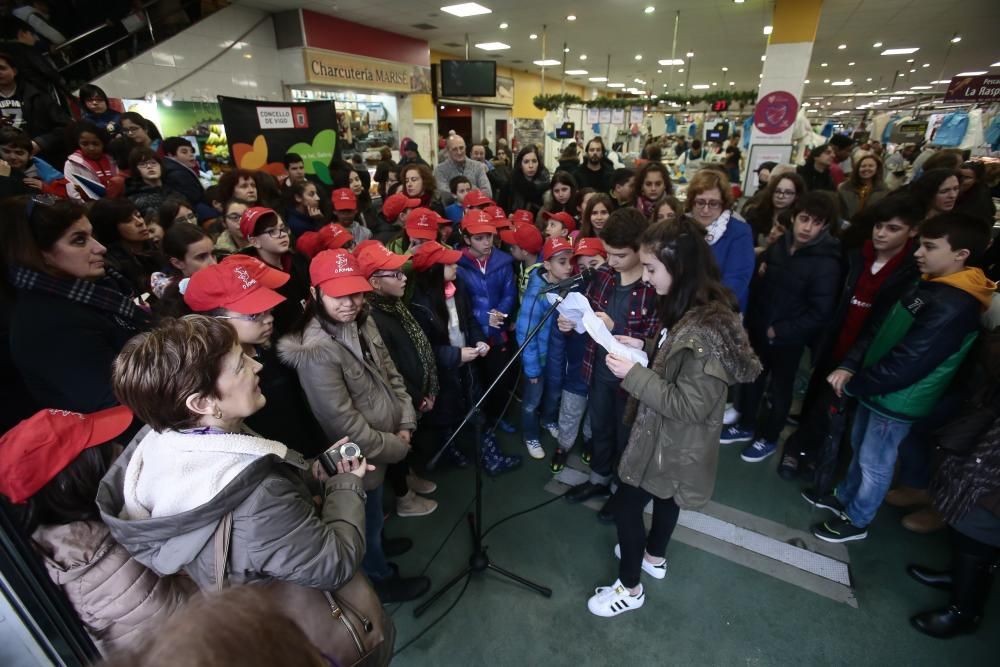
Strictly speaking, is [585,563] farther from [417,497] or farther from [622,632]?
[417,497]

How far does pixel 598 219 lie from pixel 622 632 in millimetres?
2390

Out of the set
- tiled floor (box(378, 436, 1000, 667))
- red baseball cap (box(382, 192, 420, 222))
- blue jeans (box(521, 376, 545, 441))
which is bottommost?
tiled floor (box(378, 436, 1000, 667))

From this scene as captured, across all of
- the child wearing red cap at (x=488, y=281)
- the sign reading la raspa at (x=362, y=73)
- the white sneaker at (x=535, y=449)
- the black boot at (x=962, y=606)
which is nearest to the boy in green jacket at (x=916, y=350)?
the black boot at (x=962, y=606)

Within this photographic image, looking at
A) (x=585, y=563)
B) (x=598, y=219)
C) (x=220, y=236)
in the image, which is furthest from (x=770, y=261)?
(x=220, y=236)

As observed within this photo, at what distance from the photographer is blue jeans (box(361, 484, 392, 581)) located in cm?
194

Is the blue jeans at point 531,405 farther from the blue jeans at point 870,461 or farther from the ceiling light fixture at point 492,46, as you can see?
the ceiling light fixture at point 492,46

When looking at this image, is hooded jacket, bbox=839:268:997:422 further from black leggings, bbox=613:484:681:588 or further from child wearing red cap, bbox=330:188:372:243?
child wearing red cap, bbox=330:188:372:243

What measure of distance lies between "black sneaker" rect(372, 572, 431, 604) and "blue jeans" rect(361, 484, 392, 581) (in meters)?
0.03

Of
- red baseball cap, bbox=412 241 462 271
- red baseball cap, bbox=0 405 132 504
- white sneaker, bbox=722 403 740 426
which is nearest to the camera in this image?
red baseball cap, bbox=0 405 132 504

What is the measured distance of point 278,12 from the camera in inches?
313

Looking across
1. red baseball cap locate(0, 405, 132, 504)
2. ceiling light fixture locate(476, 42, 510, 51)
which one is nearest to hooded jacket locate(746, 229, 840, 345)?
red baseball cap locate(0, 405, 132, 504)

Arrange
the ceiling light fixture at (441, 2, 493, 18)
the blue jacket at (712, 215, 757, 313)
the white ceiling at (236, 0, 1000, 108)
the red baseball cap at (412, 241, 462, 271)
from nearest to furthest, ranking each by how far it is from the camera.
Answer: the red baseball cap at (412, 241, 462, 271) → the blue jacket at (712, 215, 757, 313) → the white ceiling at (236, 0, 1000, 108) → the ceiling light fixture at (441, 2, 493, 18)

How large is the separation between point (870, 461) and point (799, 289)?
0.97 meters

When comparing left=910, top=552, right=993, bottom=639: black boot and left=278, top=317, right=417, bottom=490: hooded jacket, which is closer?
left=278, top=317, right=417, bottom=490: hooded jacket
